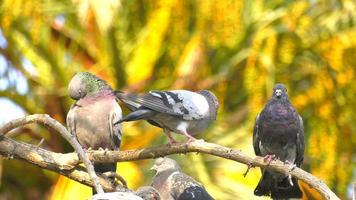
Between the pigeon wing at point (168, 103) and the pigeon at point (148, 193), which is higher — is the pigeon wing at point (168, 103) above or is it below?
above

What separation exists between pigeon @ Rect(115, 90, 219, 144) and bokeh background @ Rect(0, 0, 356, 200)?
3.97 meters

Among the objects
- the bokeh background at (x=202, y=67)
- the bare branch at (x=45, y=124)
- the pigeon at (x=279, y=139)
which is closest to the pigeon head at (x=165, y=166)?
the pigeon at (x=279, y=139)

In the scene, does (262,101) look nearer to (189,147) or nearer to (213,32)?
(213,32)

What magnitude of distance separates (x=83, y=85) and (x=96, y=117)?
274 millimetres

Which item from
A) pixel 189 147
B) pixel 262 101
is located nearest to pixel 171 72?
pixel 262 101

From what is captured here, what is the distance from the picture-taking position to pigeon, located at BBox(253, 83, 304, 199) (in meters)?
4.16

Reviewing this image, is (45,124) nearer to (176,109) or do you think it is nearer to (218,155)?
(218,155)

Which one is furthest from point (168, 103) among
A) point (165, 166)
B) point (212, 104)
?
point (165, 166)

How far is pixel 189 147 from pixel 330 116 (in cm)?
553

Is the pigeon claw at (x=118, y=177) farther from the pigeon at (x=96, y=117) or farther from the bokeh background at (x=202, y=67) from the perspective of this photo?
the bokeh background at (x=202, y=67)

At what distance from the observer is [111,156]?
3.49m

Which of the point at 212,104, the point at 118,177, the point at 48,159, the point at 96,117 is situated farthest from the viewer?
the point at 96,117

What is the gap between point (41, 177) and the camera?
8688 mm

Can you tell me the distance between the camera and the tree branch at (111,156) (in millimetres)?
3070
